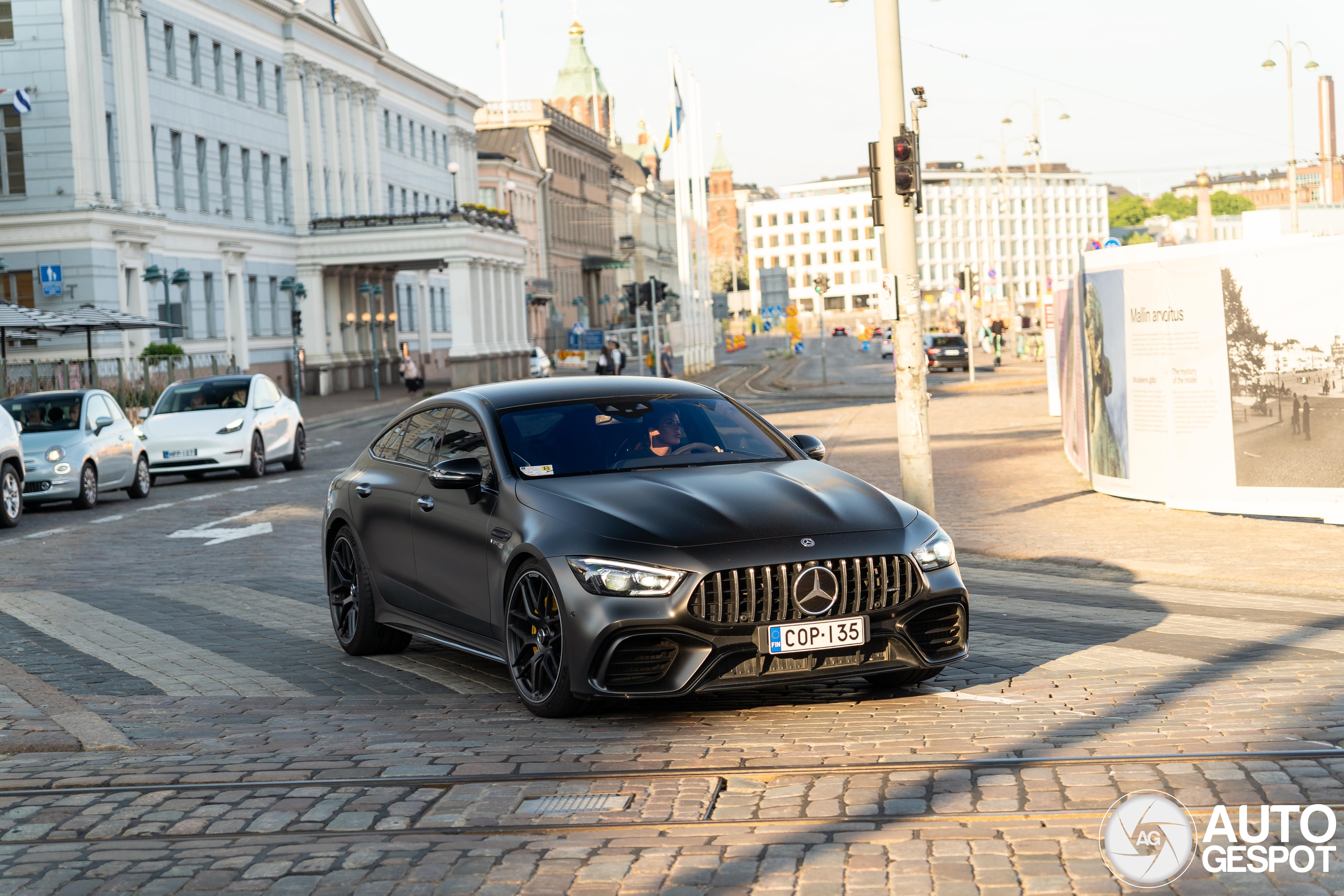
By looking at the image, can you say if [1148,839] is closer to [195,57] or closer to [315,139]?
[195,57]

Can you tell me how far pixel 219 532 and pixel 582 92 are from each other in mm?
156484

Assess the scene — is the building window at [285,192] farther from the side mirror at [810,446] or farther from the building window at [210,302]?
the side mirror at [810,446]

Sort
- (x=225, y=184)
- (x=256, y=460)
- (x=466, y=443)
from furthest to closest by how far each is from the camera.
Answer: (x=225, y=184), (x=256, y=460), (x=466, y=443)

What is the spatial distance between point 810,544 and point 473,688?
89.2 inches

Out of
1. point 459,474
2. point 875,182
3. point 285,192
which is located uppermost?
point 285,192

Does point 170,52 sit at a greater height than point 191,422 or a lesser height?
greater

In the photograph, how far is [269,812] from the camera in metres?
6.16

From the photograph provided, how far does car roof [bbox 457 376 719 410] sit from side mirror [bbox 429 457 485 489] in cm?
46

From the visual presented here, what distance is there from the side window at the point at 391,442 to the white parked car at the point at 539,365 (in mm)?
67345

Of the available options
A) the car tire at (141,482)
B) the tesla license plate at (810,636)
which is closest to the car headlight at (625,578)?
the tesla license plate at (810,636)

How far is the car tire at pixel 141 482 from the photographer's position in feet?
79.4

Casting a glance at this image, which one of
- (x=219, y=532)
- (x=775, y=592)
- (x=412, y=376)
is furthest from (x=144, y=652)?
(x=412, y=376)

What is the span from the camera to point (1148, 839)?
210 inches

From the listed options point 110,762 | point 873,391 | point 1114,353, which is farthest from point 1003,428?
point 110,762
